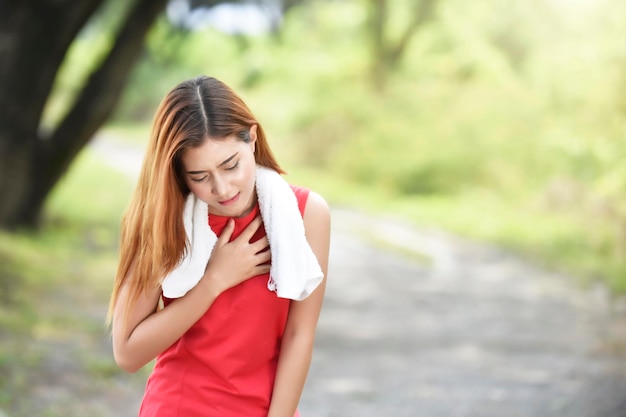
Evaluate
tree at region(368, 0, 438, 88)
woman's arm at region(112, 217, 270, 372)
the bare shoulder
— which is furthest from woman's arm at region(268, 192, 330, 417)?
tree at region(368, 0, 438, 88)

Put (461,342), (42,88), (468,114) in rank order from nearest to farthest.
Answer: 1. (461,342)
2. (42,88)
3. (468,114)

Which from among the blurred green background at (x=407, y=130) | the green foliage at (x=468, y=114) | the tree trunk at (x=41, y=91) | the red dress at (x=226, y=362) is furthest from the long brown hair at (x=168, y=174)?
the green foliage at (x=468, y=114)

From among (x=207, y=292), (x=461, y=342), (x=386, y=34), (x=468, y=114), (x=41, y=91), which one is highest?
(x=386, y=34)

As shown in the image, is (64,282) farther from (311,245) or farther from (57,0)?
(311,245)

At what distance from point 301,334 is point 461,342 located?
5.17m

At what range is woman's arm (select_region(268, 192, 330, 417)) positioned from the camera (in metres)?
1.81

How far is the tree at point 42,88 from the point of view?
25.9 ft

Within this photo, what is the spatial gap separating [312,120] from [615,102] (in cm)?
993

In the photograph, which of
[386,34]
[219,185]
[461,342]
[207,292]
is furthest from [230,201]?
[386,34]

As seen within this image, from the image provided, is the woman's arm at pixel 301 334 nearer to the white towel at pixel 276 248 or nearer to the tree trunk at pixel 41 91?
the white towel at pixel 276 248

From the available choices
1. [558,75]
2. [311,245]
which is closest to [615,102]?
[558,75]

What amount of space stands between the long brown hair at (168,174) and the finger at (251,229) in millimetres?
123

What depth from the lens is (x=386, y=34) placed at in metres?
21.1

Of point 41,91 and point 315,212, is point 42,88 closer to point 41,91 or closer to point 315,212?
point 41,91
